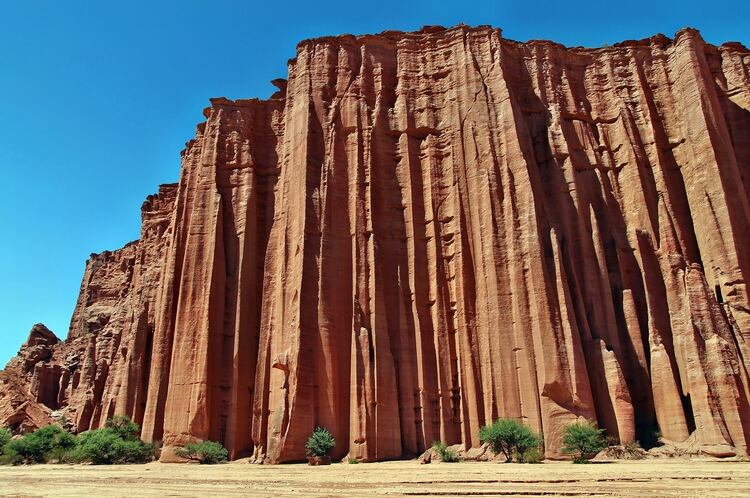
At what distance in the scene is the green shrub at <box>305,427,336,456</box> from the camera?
23.4m

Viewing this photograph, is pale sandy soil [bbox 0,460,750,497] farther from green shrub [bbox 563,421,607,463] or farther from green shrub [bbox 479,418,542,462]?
green shrub [bbox 479,418,542,462]

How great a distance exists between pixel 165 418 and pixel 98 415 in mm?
14272

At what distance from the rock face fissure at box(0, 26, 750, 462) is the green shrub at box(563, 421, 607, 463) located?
0.95 meters

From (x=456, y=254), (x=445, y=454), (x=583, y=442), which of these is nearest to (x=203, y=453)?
(x=445, y=454)

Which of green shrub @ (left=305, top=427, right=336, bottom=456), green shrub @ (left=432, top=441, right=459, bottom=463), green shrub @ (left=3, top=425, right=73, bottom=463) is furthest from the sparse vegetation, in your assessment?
green shrub @ (left=432, top=441, right=459, bottom=463)

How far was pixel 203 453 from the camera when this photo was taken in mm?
25859

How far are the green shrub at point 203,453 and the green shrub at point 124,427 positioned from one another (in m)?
4.67

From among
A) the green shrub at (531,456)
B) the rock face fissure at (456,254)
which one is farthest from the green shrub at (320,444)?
the green shrub at (531,456)

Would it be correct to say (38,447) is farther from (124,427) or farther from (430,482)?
(430,482)

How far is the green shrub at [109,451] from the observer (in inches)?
1040

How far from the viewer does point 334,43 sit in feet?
111

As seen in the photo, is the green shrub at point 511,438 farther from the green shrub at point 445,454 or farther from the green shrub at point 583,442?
the green shrub at point 445,454

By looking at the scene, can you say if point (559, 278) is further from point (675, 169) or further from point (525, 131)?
point (675, 169)

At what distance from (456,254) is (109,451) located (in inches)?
713
